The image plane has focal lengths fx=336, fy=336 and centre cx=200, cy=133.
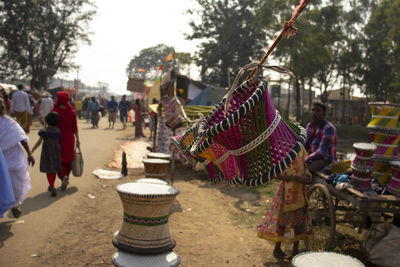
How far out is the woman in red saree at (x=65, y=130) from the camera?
260 inches

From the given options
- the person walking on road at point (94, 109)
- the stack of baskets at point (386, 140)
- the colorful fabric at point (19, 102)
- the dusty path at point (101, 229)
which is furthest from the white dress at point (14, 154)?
the person walking on road at point (94, 109)

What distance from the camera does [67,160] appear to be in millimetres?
6762

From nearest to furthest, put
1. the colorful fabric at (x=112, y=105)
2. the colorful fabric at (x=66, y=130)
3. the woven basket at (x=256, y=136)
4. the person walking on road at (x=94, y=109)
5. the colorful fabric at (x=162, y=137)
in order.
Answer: the woven basket at (x=256, y=136), the colorful fabric at (x=66, y=130), the colorful fabric at (x=162, y=137), the person walking on road at (x=94, y=109), the colorful fabric at (x=112, y=105)

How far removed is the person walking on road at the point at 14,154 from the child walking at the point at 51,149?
114 centimetres

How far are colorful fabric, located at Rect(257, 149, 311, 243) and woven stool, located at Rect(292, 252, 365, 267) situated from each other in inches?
84.5

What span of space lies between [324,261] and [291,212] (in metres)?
2.32

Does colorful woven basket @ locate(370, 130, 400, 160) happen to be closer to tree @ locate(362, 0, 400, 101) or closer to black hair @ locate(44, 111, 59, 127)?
black hair @ locate(44, 111, 59, 127)

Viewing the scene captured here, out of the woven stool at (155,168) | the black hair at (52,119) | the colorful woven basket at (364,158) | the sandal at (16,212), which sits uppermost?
the black hair at (52,119)

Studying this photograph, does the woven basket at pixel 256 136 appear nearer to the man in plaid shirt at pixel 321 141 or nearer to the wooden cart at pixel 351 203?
the wooden cart at pixel 351 203

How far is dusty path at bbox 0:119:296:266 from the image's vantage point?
4.07 meters

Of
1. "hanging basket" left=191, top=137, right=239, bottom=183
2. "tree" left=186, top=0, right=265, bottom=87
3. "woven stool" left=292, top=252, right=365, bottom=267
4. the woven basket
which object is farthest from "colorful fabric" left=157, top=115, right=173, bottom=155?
"tree" left=186, top=0, right=265, bottom=87

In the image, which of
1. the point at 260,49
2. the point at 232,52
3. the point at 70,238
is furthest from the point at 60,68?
the point at 70,238

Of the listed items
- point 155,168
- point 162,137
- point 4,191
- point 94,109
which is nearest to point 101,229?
point 155,168

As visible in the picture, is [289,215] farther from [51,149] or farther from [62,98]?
[62,98]
